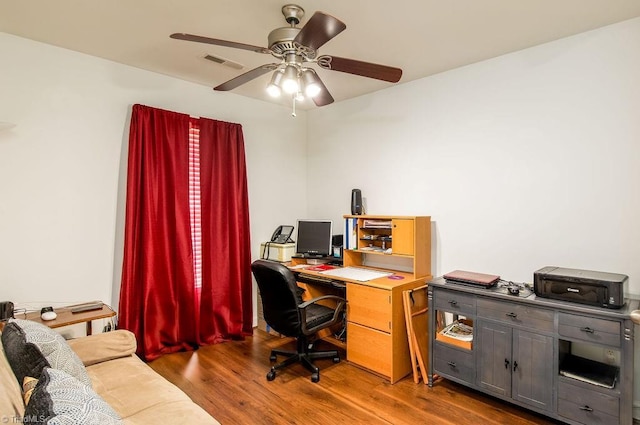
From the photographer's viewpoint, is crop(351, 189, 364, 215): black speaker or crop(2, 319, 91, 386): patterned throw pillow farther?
crop(351, 189, 364, 215): black speaker

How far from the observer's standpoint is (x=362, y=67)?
2.06 m

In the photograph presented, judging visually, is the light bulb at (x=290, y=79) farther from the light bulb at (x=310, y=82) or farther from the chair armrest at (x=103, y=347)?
the chair armrest at (x=103, y=347)

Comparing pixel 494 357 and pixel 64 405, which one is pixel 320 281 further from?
pixel 64 405

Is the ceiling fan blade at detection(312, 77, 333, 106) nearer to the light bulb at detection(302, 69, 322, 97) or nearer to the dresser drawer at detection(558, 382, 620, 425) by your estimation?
the light bulb at detection(302, 69, 322, 97)

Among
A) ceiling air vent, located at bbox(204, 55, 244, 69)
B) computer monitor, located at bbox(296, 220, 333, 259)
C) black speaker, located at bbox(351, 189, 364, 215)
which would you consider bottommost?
computer monitor, located at bbox(296, 220, 333, 259)

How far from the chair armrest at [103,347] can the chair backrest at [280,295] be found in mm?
995

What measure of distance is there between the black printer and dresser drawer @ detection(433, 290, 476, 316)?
43cm

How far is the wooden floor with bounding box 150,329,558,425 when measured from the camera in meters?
2.29

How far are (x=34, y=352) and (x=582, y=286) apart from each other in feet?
9.37

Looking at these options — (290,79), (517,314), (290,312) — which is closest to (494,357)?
(517,314)

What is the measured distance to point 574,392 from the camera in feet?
6.88

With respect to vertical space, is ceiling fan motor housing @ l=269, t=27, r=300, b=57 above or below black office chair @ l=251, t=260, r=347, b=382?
above

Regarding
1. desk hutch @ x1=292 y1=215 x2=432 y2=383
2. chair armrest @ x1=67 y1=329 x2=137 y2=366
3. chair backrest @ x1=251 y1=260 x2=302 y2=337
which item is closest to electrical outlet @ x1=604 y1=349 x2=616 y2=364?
desk hutch @ x1=292 y1=215 x2=432 y2=383

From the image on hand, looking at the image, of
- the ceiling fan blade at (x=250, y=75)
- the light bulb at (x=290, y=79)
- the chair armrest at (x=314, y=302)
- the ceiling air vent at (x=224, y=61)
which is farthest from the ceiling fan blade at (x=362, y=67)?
the chair armrest at (x=314, y=302)
